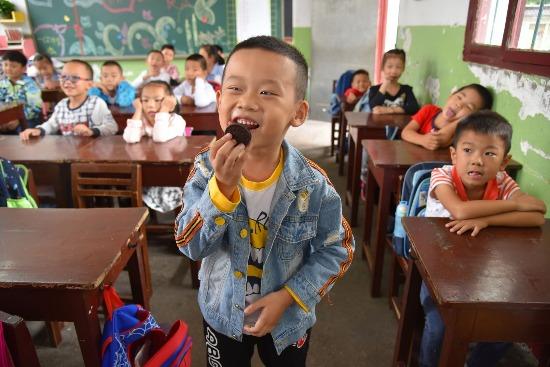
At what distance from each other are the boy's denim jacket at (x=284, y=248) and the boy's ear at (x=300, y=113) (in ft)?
0.30

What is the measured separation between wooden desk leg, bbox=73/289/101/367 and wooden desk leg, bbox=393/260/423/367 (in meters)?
1.04

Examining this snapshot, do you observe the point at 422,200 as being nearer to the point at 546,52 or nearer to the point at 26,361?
the point at 546,52

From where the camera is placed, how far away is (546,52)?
168cm

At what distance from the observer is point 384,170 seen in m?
2.01

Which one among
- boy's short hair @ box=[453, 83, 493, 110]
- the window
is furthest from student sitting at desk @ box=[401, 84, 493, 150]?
the window

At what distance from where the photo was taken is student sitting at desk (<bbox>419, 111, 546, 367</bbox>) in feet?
4.40

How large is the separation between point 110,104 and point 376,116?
2595mm

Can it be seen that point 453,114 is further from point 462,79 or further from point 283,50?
point 283,50

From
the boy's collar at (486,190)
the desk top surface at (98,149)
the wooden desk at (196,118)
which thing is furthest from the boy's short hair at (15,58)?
the boy's collar at (486,190)

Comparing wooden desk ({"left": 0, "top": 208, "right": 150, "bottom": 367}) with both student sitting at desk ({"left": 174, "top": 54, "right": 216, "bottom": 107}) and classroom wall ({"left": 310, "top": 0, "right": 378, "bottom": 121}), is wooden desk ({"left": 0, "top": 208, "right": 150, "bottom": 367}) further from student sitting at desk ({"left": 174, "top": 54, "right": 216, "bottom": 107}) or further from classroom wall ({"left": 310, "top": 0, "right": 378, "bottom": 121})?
classroom wall ({"left": 310, "top": 0, "right": 378, "bottom": 121})

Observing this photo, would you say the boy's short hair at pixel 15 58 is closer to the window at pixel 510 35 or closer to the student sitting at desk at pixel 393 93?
the student sitting at desk at pixel 393 93

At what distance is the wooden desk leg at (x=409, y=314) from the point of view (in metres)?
1.45

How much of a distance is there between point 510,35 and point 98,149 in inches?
93.3

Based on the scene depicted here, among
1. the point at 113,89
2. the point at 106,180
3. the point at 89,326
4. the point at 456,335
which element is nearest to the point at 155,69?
the point at 113,89
